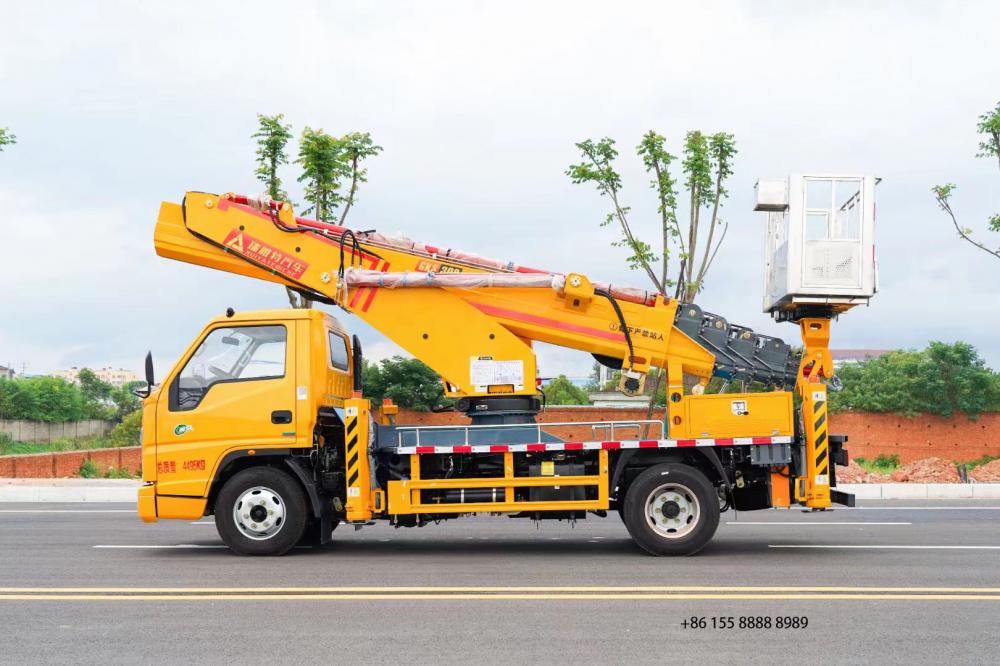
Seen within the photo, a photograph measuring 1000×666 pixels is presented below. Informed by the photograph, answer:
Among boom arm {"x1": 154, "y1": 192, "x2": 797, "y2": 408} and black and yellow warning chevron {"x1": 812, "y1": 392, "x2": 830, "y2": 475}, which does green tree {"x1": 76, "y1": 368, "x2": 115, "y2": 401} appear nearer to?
boom arm {"x1": 154, "y1": 192, "x2": 797, "y2": 408}

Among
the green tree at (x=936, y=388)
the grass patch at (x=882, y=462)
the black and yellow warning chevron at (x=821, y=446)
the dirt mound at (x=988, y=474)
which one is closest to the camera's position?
the black and yellow warning chevron at (x=821, y=446)

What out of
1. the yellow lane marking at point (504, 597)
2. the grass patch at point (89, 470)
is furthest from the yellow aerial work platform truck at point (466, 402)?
the grass patch at point (89, 470)

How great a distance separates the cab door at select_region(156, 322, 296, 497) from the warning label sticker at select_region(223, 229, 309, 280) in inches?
36.4

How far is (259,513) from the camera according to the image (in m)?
11.1

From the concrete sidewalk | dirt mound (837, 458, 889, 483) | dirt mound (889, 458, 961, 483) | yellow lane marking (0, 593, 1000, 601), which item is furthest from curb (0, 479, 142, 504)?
dirt mound (889, 458, 961, 483)

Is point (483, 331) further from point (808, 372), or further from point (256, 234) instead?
point (808, 372)

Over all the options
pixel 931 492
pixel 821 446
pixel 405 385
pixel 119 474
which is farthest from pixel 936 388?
pixel 821 446

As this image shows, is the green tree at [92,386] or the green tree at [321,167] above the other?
the green tree at [321,167]

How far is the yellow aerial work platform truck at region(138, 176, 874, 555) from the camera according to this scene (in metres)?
11.1

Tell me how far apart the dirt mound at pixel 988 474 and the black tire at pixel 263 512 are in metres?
18.5

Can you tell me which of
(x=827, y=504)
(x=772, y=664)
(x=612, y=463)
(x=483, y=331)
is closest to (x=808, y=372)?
(x=827, y=504)

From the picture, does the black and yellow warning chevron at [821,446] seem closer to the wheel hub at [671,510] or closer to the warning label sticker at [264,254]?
the wheel hub at [671,510]

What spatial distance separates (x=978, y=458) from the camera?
33.9 m

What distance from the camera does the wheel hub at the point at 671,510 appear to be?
10.9m
